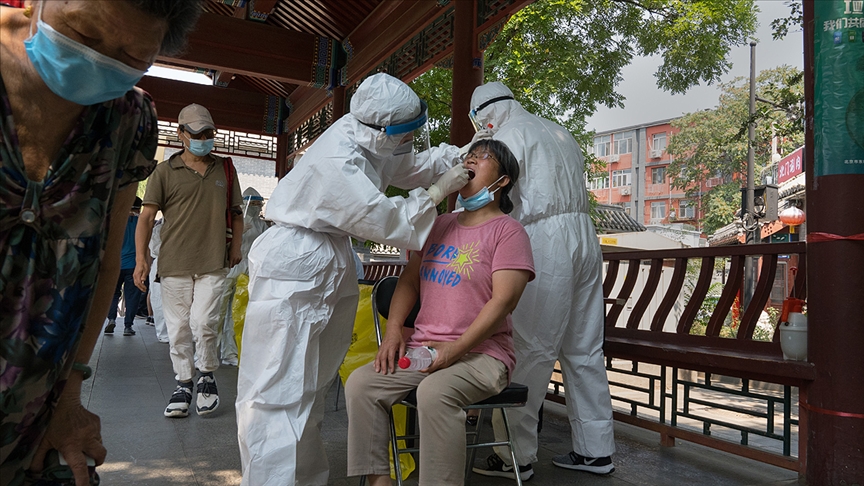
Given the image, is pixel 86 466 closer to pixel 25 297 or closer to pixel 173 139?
pixel 25 297

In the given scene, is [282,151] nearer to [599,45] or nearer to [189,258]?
[599,45]

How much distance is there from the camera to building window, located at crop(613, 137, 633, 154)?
4641cm

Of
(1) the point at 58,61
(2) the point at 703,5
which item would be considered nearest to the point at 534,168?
(1) the point at 58,61

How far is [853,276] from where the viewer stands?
2871 millimetres

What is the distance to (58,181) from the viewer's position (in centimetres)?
106

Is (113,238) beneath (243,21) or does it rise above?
beneath

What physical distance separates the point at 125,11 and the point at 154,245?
6.95m

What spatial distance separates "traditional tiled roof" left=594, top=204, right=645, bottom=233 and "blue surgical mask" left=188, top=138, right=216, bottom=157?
21527mm

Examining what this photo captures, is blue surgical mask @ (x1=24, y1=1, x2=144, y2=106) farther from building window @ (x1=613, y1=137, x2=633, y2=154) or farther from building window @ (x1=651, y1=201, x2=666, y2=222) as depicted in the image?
building window @ (x1=613, y1=137, x2=633, y2=154)

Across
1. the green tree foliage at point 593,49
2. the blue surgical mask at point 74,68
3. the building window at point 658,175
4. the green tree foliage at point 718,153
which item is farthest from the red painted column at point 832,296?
the building window at point 658,175

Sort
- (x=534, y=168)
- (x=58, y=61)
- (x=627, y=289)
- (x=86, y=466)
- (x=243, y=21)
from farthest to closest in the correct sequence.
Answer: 1. (x=243, y=21)
2. (x=627, y=289)
3. (x=534, y=168)
4. (x=86, y=466)
5. (x=58, y=61)

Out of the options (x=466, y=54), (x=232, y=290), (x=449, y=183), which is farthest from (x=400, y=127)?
(x=232, y=290)

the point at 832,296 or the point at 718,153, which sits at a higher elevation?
the point at 718,153

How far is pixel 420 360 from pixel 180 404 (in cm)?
219
